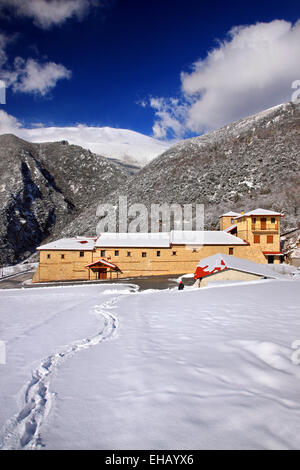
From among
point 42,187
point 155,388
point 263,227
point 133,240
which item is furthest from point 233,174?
point 42,187

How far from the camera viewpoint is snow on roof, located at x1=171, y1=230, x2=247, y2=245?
105 feet

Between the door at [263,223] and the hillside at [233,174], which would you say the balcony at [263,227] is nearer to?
the door at [263,223]

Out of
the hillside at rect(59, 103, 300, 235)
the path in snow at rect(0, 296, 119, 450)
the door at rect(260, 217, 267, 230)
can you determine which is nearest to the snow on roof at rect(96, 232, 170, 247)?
the door at rect(260, 217, 267, 230)

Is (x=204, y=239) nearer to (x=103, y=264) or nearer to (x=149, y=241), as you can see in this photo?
(x=149, y=241)

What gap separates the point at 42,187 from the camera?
91250 mm

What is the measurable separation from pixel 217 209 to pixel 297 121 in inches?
1526

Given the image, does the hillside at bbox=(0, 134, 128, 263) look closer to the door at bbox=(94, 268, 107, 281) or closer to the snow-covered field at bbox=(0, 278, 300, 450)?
the door at bbox=(94, 268, 107, 281)

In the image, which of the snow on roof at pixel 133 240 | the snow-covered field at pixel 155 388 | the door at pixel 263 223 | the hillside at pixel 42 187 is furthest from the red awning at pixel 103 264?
the hillside at pixel 42 187

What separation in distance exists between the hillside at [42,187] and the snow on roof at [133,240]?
155ft

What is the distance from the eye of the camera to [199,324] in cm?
667

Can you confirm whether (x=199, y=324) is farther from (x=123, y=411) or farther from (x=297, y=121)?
(x=297, y=121)

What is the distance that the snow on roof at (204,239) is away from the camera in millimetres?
32125

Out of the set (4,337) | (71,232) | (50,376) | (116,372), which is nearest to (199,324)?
(116,372)

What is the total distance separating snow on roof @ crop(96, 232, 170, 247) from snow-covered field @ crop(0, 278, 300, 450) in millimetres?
25432
